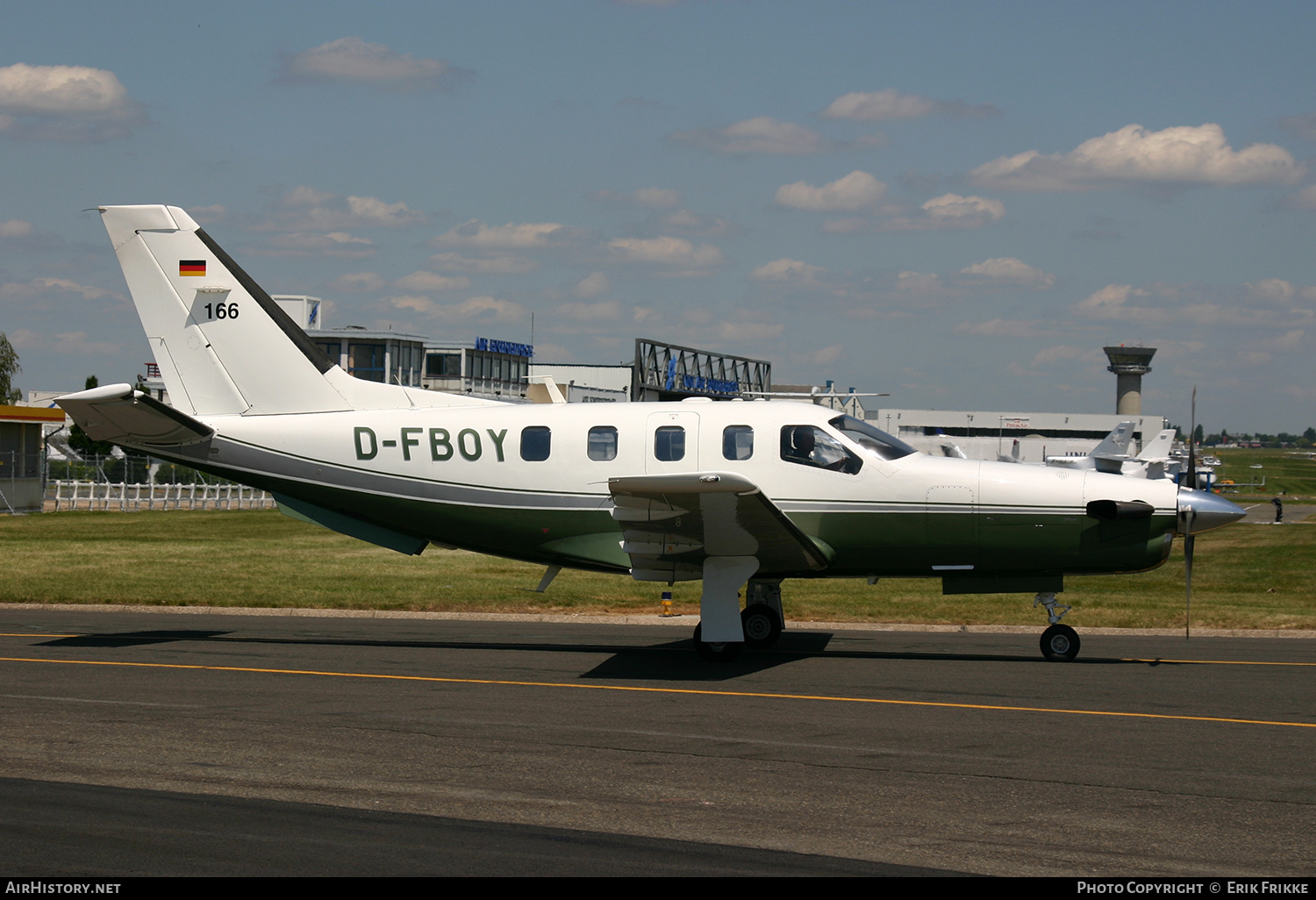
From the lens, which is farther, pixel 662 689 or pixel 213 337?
pixel 213 337

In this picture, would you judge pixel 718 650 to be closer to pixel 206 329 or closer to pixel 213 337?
pixel 213 337

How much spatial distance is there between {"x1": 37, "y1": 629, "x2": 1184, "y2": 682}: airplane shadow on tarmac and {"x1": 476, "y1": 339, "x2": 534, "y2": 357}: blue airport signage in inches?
3211

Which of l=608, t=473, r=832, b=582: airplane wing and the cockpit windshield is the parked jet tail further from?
the cockpit windshield

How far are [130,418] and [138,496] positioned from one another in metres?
40.1

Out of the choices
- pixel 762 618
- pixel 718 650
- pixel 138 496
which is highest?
pixel 138 496

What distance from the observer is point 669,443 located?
14203mm

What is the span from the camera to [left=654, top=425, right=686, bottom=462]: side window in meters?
14.2

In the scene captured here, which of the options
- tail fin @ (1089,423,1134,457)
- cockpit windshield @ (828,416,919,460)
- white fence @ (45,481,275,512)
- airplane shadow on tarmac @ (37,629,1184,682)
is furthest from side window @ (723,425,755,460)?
tail fin @ (1089,423,1134,457)

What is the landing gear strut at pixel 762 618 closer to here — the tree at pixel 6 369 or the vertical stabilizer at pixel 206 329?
the vertical stabilizer at pixel 206 329

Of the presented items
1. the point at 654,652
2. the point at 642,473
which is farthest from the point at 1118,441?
the point at 642,473
